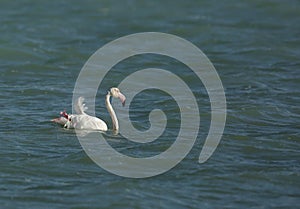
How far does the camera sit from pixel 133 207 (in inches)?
419

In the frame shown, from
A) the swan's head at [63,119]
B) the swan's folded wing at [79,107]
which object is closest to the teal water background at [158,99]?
the swan's head at [63,119]

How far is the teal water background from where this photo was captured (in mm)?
10961

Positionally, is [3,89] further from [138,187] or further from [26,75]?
[138,187]

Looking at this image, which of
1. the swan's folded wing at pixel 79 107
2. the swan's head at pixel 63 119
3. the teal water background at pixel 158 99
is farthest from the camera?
the swan's folded wing at pixel 79 107

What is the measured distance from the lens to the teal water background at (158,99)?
11.0 m

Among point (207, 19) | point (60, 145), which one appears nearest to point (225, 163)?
A: point (60, 145)

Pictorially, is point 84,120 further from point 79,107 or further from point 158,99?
point 158,99

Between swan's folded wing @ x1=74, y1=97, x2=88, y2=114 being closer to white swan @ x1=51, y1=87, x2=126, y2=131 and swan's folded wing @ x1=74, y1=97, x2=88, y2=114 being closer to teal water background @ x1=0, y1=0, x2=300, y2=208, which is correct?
white swan @ x1=51, y1=87, x2=126, y2=131

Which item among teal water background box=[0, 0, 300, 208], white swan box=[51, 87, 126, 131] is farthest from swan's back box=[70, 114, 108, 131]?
teal water background box=[0, 0, 300, 208]

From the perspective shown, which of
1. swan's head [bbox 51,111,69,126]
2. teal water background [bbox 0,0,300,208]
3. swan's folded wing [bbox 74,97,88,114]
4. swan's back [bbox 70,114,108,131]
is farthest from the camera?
swan's folded wing [bbox 74,97,88,114]

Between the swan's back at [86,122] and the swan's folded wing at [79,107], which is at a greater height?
the swan's folded wing at [79,107]

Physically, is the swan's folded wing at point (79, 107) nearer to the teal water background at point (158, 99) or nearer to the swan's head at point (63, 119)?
the swan's head at point (63, 119)

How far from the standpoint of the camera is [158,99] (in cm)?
1514

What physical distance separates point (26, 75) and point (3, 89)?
124cm
